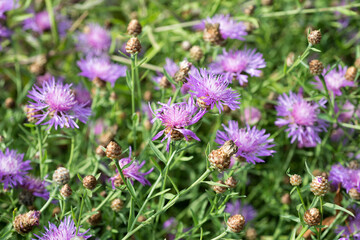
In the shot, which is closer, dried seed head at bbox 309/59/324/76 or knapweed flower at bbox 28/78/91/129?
knapweed flower at bbox 28/78/91/129

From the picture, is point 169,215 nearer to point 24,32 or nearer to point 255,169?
point 255,169

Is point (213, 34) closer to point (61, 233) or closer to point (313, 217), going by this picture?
point (313, 217)

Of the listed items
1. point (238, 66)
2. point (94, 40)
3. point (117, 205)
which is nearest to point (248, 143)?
point (238, 66)

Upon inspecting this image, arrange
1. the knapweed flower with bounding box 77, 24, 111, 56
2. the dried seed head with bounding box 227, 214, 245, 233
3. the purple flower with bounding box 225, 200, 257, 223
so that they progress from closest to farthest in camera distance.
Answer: the dried seed head with bounding box 227, 214, 245, 233
the purple flower with bounding box 225, 200, 257, 223
the knapweed flower with bounding box 77, 24, 111, 56

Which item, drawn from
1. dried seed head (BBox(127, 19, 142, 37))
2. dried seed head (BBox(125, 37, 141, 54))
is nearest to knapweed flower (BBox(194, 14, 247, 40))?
dried seed head (BBox(127, 19, 142, 37))

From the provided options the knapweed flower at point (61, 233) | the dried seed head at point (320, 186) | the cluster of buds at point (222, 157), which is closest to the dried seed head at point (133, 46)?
the cluster of buds at point (222, 157)

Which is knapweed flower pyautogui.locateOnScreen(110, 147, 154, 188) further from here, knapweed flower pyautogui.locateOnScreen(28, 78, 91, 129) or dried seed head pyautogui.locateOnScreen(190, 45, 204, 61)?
dried seed head pyautogui.locateOnScreen(190, 45, 204, 61)
